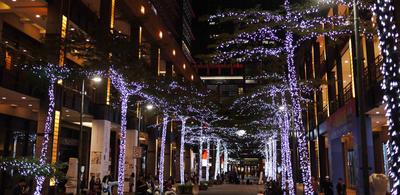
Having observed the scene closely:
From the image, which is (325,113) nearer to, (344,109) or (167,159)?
(344,109)

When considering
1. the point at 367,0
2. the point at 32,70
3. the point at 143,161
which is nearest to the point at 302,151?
the point at 367,0

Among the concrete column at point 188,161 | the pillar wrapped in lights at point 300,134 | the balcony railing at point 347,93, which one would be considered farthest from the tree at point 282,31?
the concrete column at point 188,161

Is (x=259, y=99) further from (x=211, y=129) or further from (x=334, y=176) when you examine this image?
(x=211, y=129)

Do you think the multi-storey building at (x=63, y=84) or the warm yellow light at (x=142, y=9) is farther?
the warm yellow light at (x=142, y=9)

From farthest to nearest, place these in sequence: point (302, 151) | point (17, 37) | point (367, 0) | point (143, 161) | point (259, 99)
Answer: point (143, 161) → point (259, 99) → point (17, 37) → point (302, 151) → point (367, 0)

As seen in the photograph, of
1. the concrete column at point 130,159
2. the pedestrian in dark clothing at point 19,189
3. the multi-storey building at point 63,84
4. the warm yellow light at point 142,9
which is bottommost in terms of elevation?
the pedestrian in dark clothing at point 19,189

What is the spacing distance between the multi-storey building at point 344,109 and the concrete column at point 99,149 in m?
14.0

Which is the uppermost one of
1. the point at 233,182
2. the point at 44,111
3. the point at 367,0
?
the point at 367,0

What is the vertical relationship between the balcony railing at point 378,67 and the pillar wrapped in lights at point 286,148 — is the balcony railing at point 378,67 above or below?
above

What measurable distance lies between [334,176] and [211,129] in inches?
840

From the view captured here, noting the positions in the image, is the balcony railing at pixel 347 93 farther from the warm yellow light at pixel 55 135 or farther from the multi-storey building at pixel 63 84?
the warm yellow light at pixel 55 135

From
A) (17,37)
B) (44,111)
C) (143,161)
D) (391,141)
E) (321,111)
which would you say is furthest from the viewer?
(143,161)

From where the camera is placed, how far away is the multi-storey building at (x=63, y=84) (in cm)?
1962

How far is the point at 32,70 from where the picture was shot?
16.7 metres
